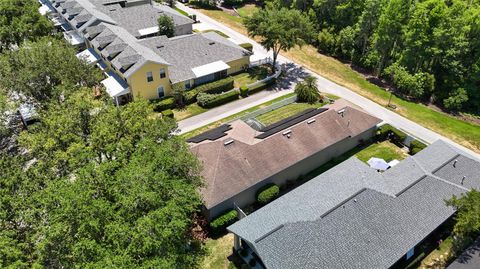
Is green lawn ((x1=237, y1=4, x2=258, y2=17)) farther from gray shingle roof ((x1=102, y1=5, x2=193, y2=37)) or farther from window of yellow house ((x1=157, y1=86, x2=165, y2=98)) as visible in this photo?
window of yellow house ((x1=157, y1=86, x2=165, y2=98))

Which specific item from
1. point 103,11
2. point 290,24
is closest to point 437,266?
point 290,24

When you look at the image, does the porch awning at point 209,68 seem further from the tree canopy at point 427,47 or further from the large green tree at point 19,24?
the tree canopy at point 427,47

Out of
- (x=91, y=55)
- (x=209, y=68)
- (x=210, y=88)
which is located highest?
(x=91, y=55)

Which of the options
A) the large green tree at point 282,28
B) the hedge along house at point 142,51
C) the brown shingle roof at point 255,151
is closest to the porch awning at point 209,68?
the hedge along house at point 142,51

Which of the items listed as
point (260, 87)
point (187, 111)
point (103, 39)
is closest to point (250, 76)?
point (260, 87)

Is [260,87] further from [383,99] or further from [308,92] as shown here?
[383,99]

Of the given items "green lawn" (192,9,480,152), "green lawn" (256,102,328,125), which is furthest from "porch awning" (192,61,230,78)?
"green lawn" (192,9,480,152)
